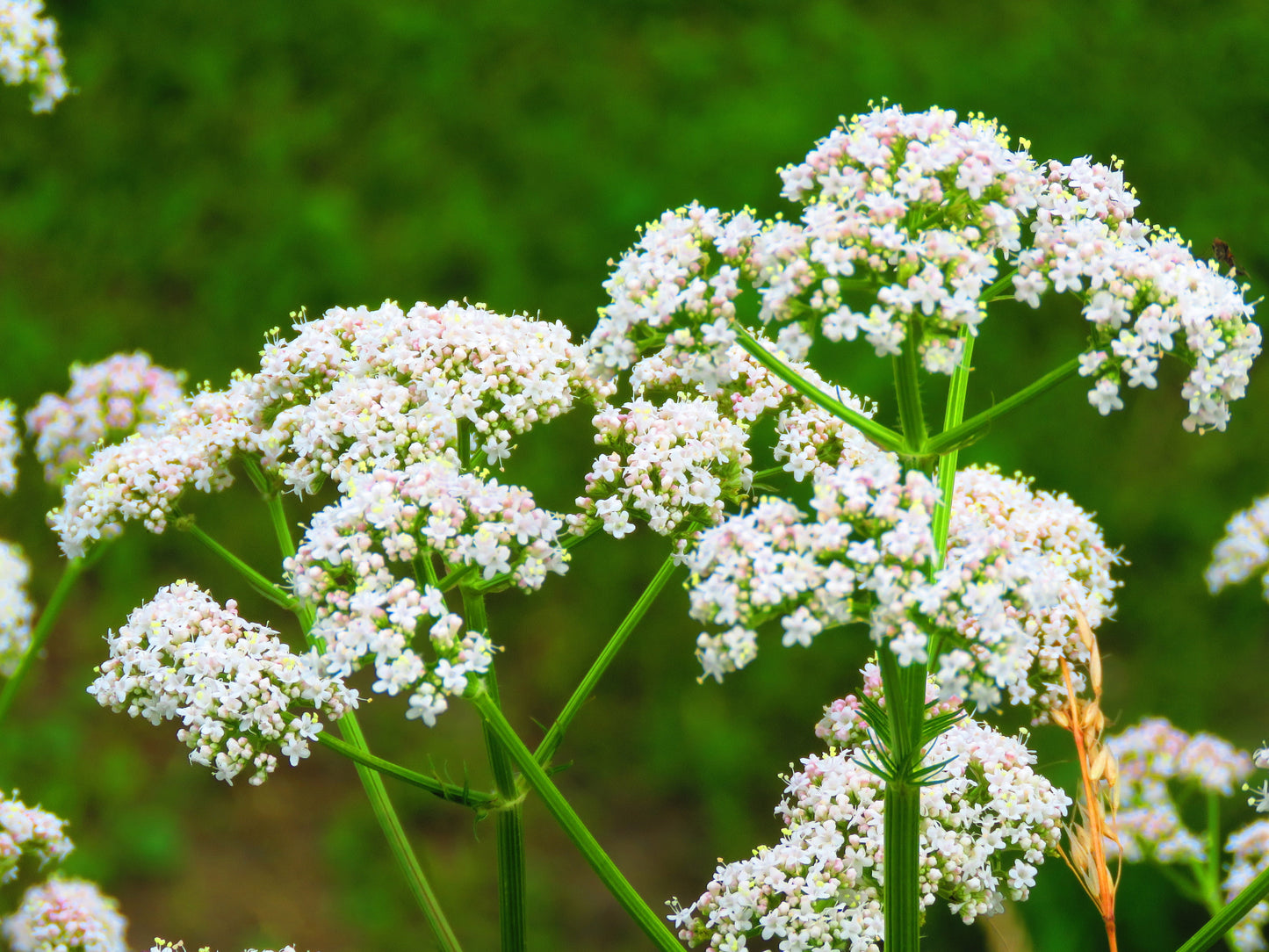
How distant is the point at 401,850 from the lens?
2.74m

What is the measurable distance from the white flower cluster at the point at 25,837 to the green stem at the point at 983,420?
2474 millimetres

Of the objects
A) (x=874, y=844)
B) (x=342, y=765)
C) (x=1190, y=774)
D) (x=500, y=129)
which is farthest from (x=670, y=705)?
(x=874, y=844)

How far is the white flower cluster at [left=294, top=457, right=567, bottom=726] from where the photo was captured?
2.23 m

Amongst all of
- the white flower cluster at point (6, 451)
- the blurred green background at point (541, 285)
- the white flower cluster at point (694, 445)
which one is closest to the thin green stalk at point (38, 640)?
the white flower cluster at point (6, 451)

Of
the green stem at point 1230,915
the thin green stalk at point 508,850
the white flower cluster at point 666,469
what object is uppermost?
the white flower cluster at point 666,469

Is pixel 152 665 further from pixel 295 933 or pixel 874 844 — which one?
pixel 295 933

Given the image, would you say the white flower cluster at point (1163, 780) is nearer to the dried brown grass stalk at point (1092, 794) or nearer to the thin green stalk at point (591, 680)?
the dried brown grass stalk at point (1092, 794)

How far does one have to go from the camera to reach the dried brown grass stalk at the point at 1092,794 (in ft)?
7.80

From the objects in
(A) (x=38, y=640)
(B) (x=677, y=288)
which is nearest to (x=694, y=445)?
(B) (x=677, y=288)

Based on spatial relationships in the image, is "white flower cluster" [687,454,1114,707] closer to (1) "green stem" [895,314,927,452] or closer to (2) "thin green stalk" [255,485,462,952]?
(1) "green stem" [895,314,927,452]

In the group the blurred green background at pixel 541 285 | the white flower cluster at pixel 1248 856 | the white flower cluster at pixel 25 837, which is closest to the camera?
the white flower cluster at pixel 25 837

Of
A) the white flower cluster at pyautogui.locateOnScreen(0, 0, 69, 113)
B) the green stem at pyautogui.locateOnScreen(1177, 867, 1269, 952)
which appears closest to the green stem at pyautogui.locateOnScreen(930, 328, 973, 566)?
the green stem at pyautogui.locateOnScreen(1177, 867, 1269, 952)

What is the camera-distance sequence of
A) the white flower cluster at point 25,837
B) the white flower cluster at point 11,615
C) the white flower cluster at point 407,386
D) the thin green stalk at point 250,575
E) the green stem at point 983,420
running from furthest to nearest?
the white flower cluster at point 11,615, the white flower cluster at point 25,837, the thin green stalk at point 250,575, the white flower cluster at point 407,386, the green stem at point 983,420

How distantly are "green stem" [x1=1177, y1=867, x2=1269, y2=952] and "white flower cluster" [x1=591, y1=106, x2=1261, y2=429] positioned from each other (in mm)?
846
